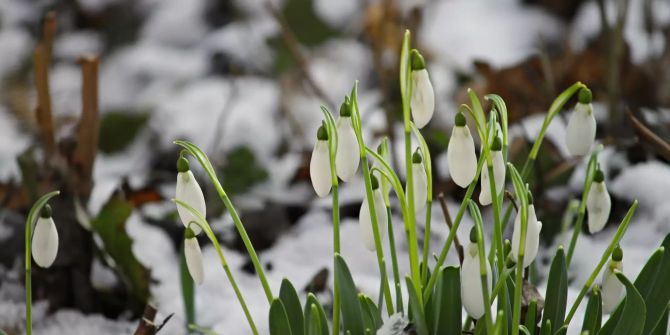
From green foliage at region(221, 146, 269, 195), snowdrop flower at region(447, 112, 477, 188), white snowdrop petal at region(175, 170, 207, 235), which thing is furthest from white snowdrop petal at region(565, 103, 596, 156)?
green foliage at region(221, 146, 269, 195)

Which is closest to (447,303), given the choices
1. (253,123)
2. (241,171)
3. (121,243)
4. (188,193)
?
(188,193)

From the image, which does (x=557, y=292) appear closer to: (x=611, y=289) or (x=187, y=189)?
(x=611, y=289)

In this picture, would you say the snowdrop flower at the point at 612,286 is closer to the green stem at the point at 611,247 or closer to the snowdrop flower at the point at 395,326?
the green stem at the point at 611,247

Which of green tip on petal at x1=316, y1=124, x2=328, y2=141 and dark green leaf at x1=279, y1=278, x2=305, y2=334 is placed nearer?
green tip on petal at x1=316, y1=124, x2=328, y2=141

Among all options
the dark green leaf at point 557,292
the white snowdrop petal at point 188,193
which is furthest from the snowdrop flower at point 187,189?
the dark green leaf at point 557,292

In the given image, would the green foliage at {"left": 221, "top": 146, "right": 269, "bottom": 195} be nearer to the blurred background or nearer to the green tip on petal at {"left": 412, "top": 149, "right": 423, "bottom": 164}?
the blurred background

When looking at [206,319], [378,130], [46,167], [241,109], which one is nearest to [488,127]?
[206,319]

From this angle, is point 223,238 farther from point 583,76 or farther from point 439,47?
point 439,47
